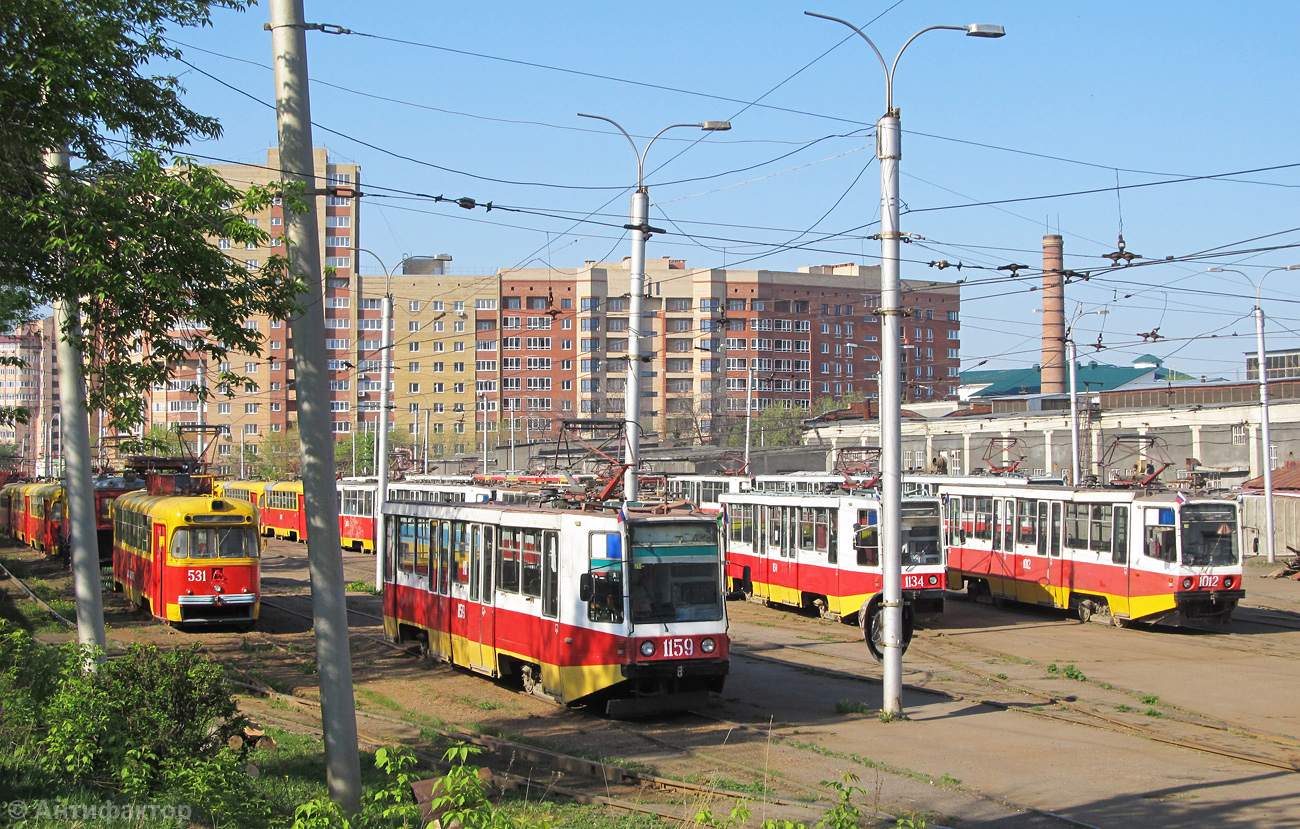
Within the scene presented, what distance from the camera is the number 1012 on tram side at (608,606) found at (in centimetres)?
1432

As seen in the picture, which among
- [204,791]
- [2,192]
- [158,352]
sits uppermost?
[2,192]

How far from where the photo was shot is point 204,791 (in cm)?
848

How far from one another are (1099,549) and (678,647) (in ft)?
47.5

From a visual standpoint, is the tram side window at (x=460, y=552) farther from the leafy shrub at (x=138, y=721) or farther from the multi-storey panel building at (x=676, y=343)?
the multi-storey panel building at (x=676, y=343)

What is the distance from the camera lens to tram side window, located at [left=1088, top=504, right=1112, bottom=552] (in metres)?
24.8

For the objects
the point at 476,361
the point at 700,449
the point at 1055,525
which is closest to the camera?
the point at 1055,525

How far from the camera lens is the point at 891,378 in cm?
1554

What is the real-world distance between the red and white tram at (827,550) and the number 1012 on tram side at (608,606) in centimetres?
586

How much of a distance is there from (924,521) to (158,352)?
17.7 metres

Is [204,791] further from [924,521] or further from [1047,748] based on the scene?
[924,521]

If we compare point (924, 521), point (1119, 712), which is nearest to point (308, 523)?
point (1119, 712)

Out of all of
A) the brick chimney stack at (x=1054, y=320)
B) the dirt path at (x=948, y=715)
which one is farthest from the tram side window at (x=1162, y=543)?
the brick chimney stack at (x=1054, y=320)

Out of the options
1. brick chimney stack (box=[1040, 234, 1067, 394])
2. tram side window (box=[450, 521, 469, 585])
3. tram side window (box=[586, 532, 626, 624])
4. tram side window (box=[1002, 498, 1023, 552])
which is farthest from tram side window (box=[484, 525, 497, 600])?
Answer: brick chimney stack (box=[1040, 234, 1067, 394])

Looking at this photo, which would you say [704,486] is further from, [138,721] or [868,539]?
[138,721]
